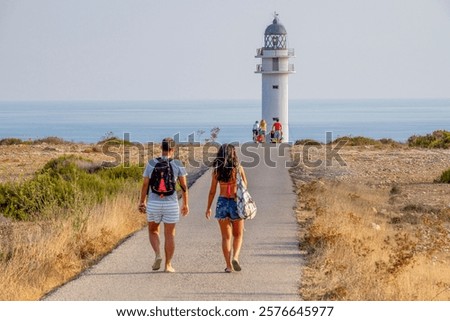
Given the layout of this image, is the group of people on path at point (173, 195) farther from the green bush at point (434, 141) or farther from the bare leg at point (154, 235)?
the green bush at point (434, 141)

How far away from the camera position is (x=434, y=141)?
50.6 m

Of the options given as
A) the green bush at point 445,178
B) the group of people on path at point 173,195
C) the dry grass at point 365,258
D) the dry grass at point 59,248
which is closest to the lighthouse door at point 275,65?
the green bush at point 445,178

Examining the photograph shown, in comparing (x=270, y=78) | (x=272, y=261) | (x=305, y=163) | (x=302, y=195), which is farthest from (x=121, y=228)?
(x=270, y=78)

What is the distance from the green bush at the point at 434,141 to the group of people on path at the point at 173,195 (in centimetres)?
3839

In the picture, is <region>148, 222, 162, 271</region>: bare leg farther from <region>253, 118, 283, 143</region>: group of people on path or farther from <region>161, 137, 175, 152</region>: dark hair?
<region>253, 118, 283, 143</region>: group of people on path

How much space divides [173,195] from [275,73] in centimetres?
4934

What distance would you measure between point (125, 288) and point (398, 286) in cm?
331

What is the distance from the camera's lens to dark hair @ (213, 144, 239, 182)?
1144 centimetres

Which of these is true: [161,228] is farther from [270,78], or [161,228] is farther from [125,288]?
[270,78]

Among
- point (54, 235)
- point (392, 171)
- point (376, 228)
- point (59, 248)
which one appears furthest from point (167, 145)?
point (392, 171)

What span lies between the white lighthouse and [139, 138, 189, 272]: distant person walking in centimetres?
4631

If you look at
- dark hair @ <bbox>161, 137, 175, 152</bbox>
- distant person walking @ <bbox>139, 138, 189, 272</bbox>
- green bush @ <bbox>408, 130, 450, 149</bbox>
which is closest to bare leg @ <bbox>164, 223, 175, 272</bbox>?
distant person walking @ <bbox>139, 138, 189, 272</bbox>

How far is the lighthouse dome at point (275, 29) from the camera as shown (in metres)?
62.4

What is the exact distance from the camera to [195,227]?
16.0 meters
